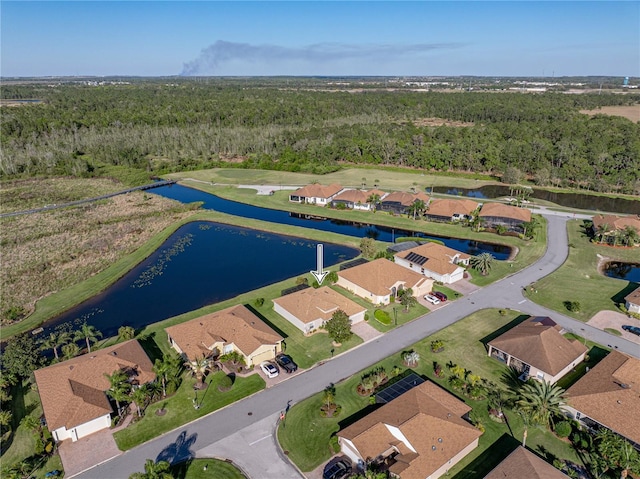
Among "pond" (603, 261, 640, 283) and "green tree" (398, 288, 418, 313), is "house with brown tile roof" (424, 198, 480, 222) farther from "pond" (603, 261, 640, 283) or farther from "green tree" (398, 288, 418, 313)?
"green tree" (398, 288, 418, 313)

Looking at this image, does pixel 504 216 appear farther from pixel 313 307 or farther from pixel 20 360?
pixel 20 360

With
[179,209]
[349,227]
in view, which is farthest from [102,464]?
[179,209]

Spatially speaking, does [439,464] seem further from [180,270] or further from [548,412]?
[180,270]

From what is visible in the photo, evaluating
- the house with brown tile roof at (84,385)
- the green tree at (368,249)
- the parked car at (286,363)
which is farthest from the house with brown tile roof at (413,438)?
the green tree at (368,249)

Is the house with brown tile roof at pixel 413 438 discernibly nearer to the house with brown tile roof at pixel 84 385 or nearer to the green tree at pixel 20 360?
the house with brown tile roof at pixel 84 385

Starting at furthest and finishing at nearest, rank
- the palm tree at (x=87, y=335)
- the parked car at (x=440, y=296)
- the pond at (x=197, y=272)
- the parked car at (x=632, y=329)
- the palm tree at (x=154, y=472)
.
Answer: the parked car at (x=440, y=296) → the pond at (x=197, y=272) → the parked car at (x=632, y=329) → the palm tree at (x=87, y=335) → the palm tree at (x=154, y=472)

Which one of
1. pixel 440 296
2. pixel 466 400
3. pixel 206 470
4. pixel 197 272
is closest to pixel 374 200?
pixel 440 296
